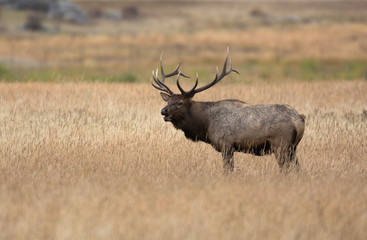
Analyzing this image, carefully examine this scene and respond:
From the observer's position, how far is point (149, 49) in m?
39.3

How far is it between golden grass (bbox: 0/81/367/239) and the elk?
0.29 metres

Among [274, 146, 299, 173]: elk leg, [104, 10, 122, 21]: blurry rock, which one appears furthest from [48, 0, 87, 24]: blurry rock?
[274, 146, 299, 173]: elk leg

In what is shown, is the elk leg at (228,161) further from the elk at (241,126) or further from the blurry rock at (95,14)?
the blurry rock at (95,14)

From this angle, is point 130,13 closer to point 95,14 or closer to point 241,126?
point 95,14

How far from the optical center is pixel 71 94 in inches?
586

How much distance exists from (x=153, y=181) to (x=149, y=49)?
32.4 m

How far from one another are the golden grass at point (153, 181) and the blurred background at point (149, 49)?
570 centimetres

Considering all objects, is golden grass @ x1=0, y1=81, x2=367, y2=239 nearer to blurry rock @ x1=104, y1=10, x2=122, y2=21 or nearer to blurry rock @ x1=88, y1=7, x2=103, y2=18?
blurry rock @ x1=104, y1=10, x2=122, y2=21

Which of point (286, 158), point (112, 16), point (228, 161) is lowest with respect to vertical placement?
point (228, 161)

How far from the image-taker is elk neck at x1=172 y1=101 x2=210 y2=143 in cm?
855

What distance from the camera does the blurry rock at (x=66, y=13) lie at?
5956cm

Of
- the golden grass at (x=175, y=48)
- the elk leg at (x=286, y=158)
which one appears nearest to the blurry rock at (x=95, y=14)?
the golden grass at (x=175, y=48)

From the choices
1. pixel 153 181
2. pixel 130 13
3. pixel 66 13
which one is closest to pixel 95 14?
pixel 130 13

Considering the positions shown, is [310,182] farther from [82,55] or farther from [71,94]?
[82,55]
